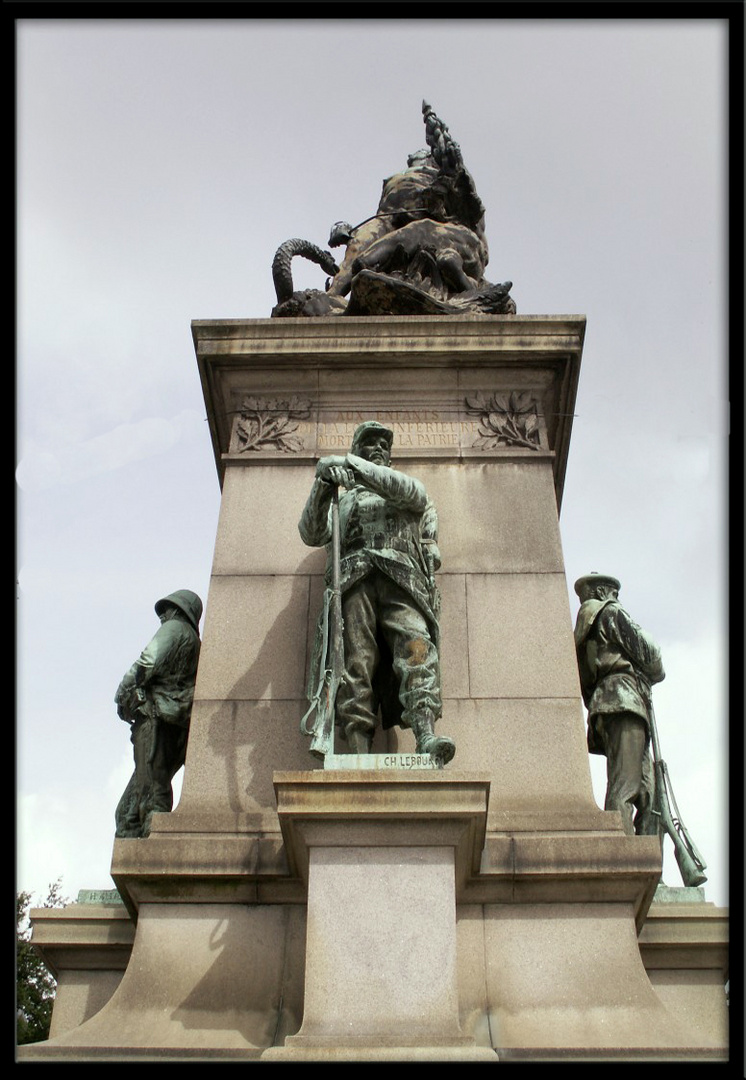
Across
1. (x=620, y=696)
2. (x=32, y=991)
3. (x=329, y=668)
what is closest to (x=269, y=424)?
(x=329, y=668)

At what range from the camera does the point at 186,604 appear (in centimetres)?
1119

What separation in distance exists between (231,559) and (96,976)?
3.62 metres

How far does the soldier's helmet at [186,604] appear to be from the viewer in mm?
11148

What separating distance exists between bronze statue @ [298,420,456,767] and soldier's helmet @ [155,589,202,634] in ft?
6.48

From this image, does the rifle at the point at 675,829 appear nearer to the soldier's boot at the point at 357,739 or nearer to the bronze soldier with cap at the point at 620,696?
the bronze soldier with cap at the point at 620,696

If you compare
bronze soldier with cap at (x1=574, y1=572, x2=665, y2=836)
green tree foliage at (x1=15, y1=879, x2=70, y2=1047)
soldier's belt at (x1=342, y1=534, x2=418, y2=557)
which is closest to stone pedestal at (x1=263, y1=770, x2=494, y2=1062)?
soldier's belt at (x1=342, y1=534, x2=418, y2=557)

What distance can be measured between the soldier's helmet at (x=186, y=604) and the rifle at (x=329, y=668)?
7.57 feet

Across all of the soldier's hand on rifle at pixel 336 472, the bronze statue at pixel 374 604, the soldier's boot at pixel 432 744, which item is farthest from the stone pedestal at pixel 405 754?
the soldier's hand on rifle at pixel 336 472

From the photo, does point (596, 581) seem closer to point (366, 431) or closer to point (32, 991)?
point (366, 431)

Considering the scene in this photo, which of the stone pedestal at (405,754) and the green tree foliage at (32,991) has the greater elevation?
the stone pedestal at (405,754)

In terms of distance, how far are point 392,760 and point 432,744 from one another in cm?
30

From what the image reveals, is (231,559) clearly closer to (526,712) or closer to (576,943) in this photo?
(526,712)

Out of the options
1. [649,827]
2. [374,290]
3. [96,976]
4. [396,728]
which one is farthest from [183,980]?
[374,290]

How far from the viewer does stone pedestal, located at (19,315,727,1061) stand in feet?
25.6
